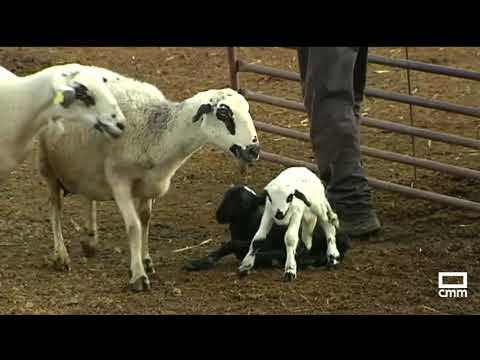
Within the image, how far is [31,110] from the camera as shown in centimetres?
663

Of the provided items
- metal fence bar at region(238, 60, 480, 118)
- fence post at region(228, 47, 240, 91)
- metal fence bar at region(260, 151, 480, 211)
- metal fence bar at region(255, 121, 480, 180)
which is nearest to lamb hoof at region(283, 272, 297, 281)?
metal fence bar at region(260, 151, 480, 211)

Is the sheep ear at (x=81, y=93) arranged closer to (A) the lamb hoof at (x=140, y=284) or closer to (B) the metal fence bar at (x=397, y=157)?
(A) the lamb hoof at (x=140, y=284)

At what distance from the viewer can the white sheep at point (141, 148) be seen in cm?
663

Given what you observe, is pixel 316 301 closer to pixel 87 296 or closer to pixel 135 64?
pixel 87 296

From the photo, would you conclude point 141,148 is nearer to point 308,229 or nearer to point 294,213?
point 294,213

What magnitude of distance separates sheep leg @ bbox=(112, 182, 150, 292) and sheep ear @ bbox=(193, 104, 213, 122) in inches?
21.2

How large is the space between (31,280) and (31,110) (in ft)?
3.16

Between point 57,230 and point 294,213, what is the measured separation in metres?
1.41

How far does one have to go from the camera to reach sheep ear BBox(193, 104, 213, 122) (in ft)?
21.9

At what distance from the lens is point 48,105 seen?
6.59m

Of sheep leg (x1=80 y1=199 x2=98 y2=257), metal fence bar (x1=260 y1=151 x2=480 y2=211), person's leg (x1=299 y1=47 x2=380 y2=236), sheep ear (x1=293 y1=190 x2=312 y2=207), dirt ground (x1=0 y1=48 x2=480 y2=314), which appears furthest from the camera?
metal fence bar (x1=260 y1=151 x2=480 y2=211)

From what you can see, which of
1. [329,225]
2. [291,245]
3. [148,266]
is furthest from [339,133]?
[148,266]

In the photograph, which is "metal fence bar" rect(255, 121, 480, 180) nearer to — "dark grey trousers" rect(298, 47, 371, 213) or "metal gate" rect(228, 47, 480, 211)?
"metal gate" rect(228, 47, 480, 211)

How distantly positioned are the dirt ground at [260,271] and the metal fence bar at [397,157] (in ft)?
0.84
